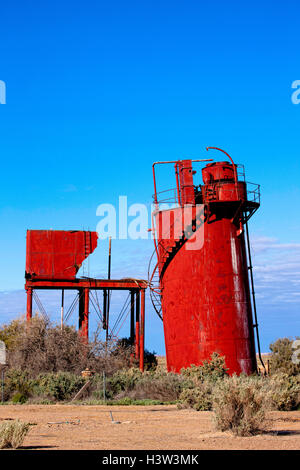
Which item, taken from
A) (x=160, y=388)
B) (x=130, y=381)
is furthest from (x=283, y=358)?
(x=130, y=381)

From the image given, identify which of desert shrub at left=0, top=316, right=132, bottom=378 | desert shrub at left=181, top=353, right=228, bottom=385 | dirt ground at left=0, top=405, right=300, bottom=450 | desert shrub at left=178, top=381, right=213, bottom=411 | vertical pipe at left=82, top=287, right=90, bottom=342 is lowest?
dirt ground at left=0, top=405, right=300, bottom=450

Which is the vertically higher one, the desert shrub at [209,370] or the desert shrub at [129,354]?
the desert shrub at [129,354]

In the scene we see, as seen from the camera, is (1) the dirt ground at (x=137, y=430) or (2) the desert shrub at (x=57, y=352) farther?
(2) the desert shrub at (x=57, y=352)

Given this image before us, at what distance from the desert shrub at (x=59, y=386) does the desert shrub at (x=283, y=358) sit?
915cm

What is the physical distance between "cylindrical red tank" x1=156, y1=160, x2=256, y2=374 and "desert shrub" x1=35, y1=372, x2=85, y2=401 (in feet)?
18.9

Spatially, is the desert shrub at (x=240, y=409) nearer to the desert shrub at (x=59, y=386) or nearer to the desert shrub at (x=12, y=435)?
the desert shrub at (x=12, y=435)

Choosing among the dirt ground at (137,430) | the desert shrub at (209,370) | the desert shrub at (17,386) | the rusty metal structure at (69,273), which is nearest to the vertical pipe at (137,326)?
the rusty metal structure at (69,273)

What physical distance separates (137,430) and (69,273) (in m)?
21.5

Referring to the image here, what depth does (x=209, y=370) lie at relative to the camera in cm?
2728

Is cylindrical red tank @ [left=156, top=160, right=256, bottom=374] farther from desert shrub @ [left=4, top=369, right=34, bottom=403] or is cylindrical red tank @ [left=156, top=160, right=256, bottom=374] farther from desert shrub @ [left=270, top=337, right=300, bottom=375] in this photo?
desert shrub @ [left=4, top=369, right=34, bottom=403]

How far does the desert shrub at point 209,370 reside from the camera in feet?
86.6

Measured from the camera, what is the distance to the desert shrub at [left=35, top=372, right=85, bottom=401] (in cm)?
2566

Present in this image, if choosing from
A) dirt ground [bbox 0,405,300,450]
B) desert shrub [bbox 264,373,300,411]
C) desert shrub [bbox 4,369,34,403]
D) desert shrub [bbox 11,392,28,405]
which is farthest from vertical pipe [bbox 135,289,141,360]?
desert shrub [bbox 264,373,300,411]
